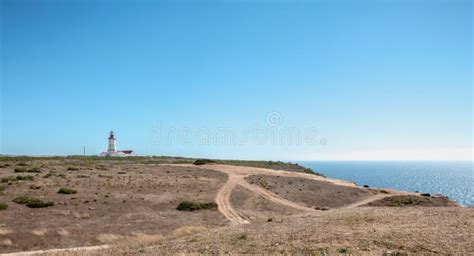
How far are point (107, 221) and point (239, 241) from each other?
16111 mm

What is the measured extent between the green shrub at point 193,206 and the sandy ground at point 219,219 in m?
0.91

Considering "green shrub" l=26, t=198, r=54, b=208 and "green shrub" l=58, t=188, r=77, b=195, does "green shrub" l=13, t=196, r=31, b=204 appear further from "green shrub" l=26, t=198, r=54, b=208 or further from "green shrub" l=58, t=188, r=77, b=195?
"green shrub" l=58, t=188, r=77, b=195

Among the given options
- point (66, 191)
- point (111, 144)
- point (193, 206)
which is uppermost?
point (111, 144)

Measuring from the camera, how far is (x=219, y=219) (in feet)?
107

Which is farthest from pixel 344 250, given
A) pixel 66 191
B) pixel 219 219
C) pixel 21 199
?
pixel 66 191

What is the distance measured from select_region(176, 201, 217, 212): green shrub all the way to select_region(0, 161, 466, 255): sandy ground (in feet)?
2.99

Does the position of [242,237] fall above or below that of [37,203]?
above

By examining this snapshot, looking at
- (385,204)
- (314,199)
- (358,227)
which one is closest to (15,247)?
(358,227)

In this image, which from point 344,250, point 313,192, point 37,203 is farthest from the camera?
point 313,192

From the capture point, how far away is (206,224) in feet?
99.6

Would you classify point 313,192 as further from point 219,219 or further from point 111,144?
point 111,144

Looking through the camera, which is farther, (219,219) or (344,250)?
(219,219)

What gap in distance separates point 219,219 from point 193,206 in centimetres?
502

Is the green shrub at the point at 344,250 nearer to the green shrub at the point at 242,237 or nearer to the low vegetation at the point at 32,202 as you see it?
the green shrub at the point at 242,237
